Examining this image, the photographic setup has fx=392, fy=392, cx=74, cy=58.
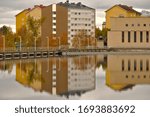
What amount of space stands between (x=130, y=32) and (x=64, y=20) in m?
9.33

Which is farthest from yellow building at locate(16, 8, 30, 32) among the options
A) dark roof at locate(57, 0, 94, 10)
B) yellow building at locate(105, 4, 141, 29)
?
yellow building at locate(105, 4, 141, 29)

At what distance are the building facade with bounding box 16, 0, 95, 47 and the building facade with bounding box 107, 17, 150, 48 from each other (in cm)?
357

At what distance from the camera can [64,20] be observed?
47969 mm

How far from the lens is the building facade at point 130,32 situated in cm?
4222

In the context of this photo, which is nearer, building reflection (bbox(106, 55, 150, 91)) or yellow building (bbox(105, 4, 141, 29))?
building reflection (bbox(106, 55, 150, 91))

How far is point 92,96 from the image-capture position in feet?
27.9

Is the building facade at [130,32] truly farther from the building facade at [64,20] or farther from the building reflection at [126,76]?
the building reflection at [126,76]

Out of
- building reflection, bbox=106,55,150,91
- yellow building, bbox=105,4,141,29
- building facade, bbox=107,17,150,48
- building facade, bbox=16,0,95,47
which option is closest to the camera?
building reflection, bbox=106,55,150,91

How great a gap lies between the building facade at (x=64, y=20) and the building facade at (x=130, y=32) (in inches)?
140

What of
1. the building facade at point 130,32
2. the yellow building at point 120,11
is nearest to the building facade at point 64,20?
the yellow building at point 120,11

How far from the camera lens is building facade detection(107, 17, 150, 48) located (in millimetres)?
42219

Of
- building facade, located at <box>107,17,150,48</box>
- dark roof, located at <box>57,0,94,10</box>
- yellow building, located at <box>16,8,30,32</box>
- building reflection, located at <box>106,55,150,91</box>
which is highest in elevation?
dark roof, located at <box>57,0,94,10</box>

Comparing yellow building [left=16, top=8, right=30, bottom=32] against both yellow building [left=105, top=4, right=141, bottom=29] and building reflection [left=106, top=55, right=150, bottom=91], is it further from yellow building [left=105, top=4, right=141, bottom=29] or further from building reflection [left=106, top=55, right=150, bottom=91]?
building reflection [left=106, top=55, right=150, bottom=91]

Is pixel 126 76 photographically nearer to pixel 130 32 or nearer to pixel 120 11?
pixel 130 32
